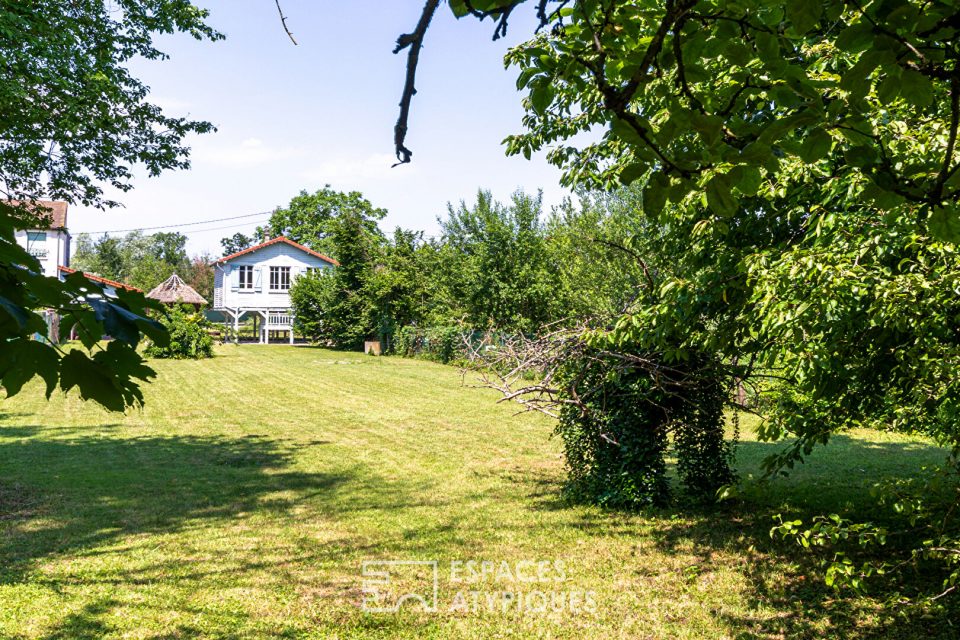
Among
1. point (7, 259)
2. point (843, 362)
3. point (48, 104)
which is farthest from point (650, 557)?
point (48, 104)

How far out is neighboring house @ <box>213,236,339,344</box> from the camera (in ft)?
152

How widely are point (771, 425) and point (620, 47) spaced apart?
4.29m

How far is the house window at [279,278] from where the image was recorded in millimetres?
46875

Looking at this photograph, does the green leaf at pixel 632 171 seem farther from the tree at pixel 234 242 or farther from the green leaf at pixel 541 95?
the tree at pixel 234 242

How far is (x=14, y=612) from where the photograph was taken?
16.7 ft

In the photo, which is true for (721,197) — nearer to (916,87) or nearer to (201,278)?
(916,87)

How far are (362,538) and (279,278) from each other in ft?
138

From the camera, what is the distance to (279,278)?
154 feet

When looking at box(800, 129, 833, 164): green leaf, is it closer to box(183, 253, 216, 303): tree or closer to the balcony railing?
the balcony railing

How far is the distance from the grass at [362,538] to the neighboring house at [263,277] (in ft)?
107

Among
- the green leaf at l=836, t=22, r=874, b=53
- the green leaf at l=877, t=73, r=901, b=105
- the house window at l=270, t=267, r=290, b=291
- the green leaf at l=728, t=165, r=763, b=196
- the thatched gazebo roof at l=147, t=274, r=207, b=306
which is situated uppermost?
the house window at l=270, t=267, r=290, b=291

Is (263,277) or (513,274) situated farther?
(263,277)

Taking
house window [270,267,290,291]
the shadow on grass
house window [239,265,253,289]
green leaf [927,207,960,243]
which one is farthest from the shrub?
green leaf [927,207,960,243]

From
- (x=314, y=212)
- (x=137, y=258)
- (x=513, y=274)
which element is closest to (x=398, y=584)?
(x=513, y=274)
